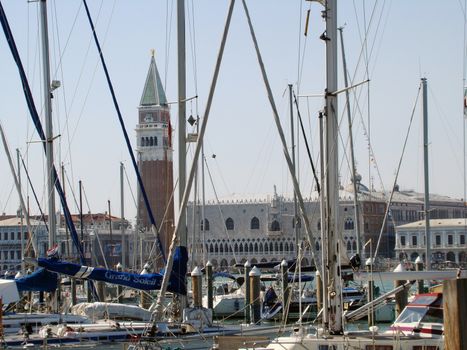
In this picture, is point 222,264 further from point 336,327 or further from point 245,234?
point 336,327

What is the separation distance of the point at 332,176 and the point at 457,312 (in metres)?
3.49

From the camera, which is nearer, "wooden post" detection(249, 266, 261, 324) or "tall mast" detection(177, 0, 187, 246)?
"tall mast" detection(177, 0, 187, 246)

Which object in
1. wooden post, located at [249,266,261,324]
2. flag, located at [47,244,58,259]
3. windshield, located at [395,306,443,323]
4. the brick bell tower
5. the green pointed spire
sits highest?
the green pointed spire

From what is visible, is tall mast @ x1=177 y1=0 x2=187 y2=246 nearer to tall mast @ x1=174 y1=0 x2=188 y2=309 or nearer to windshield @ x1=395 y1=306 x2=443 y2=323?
tall mast @ x1=174 y1=0 x2=188 y2=309

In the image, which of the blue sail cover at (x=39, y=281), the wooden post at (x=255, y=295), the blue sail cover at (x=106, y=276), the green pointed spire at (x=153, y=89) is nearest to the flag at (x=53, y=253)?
the blue sail cover at (x=39, y=281)

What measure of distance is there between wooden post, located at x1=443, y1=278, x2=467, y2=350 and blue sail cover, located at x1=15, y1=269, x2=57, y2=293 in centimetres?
1438

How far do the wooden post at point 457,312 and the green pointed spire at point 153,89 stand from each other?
382 ft

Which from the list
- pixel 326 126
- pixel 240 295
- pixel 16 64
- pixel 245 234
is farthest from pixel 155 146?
pixel 326 126

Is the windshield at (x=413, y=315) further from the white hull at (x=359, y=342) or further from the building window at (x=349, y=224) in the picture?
the building window at (x=349, y=224)

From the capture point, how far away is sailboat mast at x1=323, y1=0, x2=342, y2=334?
51.4 ft

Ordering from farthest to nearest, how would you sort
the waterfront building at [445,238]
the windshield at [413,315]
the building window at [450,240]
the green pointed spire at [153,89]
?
the green pointed spire at [153,89]
the building window at [450,240]
the waterfront building at [445,238]
the windshield at [413,315]

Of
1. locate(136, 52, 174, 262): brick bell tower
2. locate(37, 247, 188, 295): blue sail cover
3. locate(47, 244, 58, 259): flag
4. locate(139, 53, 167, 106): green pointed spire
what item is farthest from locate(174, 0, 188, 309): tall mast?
locate(139, 53, 167, 106): green pointed spire

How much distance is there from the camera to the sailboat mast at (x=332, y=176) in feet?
51.4

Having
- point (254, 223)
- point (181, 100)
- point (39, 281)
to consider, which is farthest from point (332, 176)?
point (254, 223)
